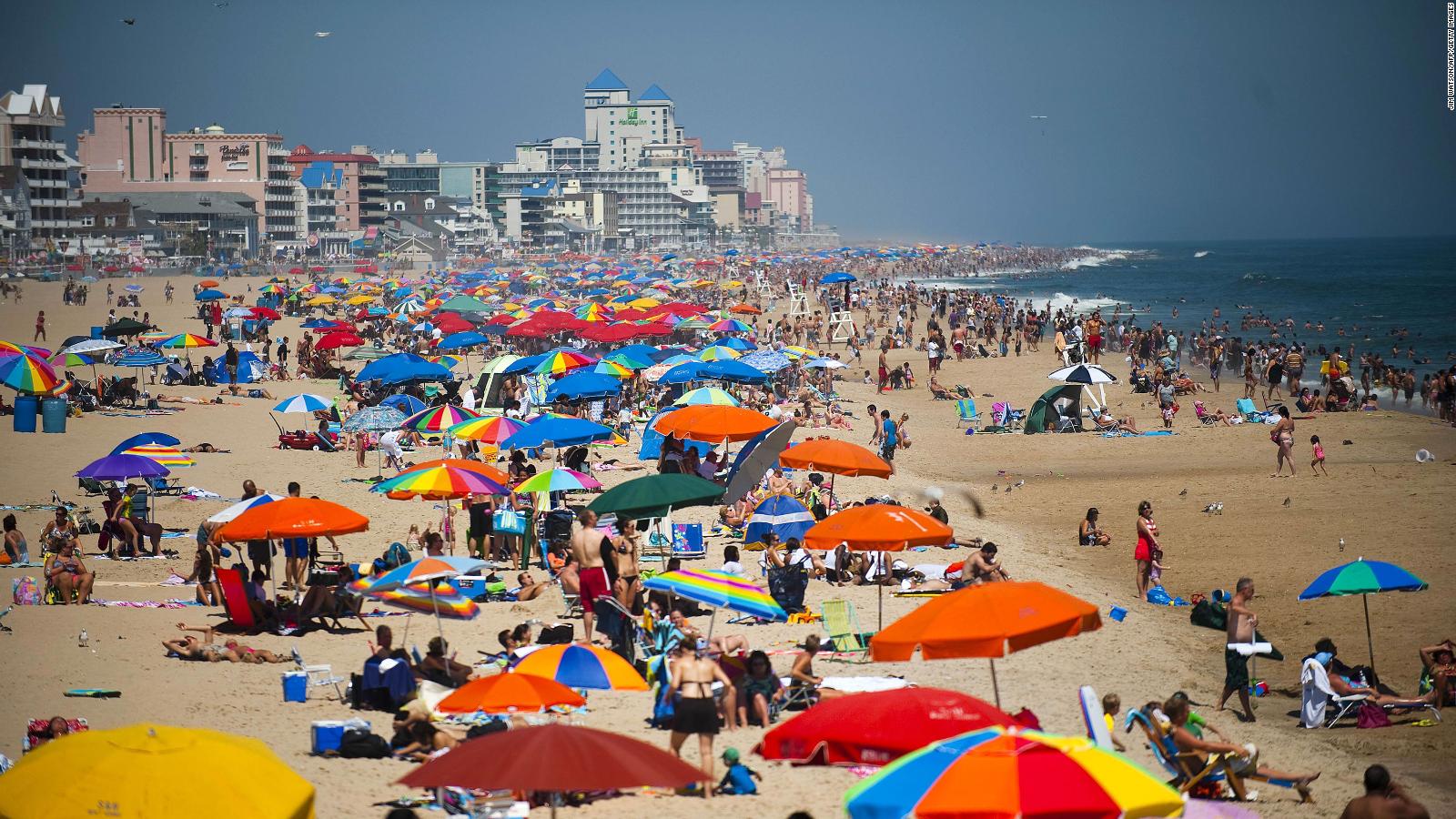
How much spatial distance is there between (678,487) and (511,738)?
6.03 meters

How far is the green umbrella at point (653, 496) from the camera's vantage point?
36.6 feet

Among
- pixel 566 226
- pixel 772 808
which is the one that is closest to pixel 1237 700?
pixel 772 808

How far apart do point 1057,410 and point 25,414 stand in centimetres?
1600

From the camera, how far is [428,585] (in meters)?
9.68

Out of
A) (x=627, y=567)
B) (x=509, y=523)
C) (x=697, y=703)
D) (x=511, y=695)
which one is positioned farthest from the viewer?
(x=509, y=523)

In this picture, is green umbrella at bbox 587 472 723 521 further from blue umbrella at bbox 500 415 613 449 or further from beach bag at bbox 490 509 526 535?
blue umbrella at bbox 500 415 613 449

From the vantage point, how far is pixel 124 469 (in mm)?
13328

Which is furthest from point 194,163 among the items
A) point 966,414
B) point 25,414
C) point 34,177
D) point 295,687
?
point 295,687

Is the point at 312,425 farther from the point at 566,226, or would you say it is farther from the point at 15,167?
the point at 566,226

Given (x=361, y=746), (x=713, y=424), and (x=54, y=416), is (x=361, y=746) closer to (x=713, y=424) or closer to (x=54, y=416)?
(x=713, y=424)

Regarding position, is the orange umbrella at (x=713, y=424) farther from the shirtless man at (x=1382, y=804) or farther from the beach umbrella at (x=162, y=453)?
the shirtless man at (x=1382, y=804)

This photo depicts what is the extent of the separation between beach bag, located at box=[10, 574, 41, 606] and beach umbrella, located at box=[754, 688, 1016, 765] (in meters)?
7.62

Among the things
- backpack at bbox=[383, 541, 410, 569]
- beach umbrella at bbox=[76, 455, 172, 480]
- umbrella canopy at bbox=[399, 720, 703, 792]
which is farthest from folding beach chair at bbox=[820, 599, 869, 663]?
beach umbrella at bbox=[76, 455, 172, 480]

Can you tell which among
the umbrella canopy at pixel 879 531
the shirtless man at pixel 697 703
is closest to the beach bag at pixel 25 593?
the shirtless man at pixel 697 703
